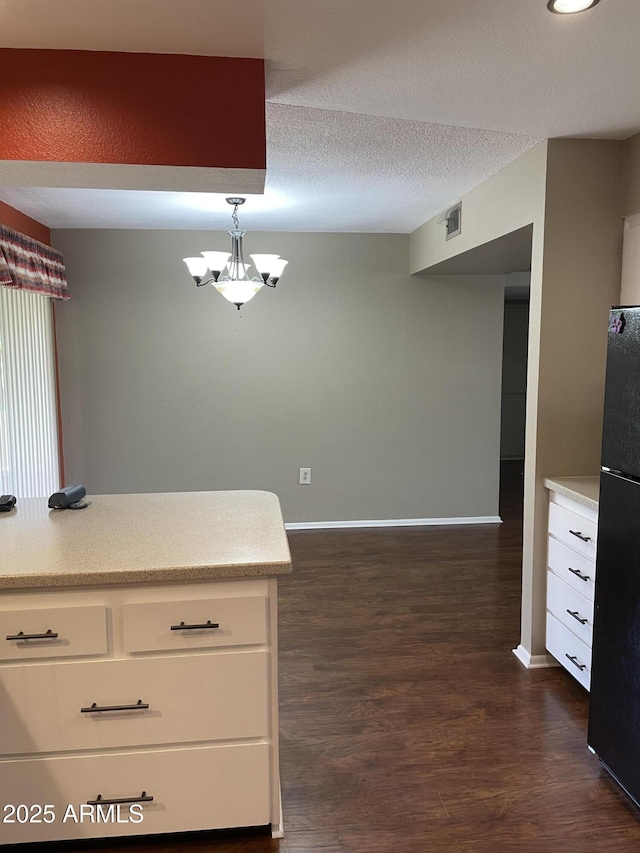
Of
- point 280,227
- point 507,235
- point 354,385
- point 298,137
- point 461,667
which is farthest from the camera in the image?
point 354,385

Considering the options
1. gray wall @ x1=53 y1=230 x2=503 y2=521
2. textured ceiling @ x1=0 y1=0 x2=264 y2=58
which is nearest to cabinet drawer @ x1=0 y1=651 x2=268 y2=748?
textured ceiling @ x1=0 y1=0 x2=264 y2=58

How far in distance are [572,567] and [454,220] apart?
2.34 meters

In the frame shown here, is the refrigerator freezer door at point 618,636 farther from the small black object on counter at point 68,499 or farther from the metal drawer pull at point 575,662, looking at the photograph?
the small black object on counter at point 68,499

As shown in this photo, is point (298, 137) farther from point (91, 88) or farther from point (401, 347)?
point (401, 347)

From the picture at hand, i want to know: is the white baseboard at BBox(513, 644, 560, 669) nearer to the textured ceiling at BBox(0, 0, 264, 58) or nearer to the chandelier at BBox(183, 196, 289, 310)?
the chandelier at BBox(183, 196, 289, 310)

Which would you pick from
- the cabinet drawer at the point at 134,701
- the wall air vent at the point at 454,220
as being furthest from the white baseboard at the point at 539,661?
the wall air vent at the point at 454,220

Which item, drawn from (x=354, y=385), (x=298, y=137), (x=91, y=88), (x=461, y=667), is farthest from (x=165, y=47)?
(x=354, y=385)

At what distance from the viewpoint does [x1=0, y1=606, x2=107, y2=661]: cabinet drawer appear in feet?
5.85

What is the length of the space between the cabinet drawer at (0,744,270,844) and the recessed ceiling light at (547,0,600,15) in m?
2.18

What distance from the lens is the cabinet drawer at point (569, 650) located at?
8.70 feet

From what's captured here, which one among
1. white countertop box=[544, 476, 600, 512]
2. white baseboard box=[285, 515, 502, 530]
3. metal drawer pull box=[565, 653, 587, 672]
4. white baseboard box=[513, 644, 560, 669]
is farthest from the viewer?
white baseboard box=[285, 515, 502, 530]

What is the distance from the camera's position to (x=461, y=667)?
3033mm

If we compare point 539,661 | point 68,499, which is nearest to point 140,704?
point 68,499

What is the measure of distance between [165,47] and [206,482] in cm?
376
